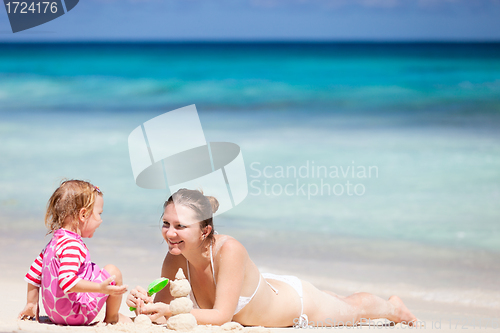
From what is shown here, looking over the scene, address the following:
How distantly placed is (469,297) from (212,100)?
46.8 feet

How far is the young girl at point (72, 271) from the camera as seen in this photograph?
9.38ft

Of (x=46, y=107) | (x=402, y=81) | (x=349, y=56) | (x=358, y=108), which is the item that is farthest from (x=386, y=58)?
(x=46, y=107)

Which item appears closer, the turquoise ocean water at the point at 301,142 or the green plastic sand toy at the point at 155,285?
the green plastic sand toy at the point at 155,285

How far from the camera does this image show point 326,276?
4.95m

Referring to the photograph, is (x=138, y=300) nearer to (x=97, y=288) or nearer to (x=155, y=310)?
(x=155, y=310)

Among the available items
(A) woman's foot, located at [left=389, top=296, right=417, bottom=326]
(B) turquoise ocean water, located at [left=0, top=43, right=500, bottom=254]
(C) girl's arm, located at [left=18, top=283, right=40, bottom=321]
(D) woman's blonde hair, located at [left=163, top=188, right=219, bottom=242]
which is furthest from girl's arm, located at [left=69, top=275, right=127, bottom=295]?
(B) turquoise ocean water, located at [left=0, top=43, right=500, bottom=254]

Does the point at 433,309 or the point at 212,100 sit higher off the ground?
the point at 212,100

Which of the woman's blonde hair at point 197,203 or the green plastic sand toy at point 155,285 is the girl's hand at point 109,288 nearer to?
the green plastic sand toy at point 155,285

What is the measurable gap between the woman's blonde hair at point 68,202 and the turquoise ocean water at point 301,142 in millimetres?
2828

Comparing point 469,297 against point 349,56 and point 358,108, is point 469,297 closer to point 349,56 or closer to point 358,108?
point 358,108

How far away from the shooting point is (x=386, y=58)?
32.9 meters

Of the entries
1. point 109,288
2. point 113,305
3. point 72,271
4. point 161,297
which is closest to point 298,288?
point 161,297

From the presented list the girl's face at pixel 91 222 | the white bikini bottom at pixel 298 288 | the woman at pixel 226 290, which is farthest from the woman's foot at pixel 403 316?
the girl's face at pixel 91 222

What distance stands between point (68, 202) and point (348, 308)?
87.1 inches
